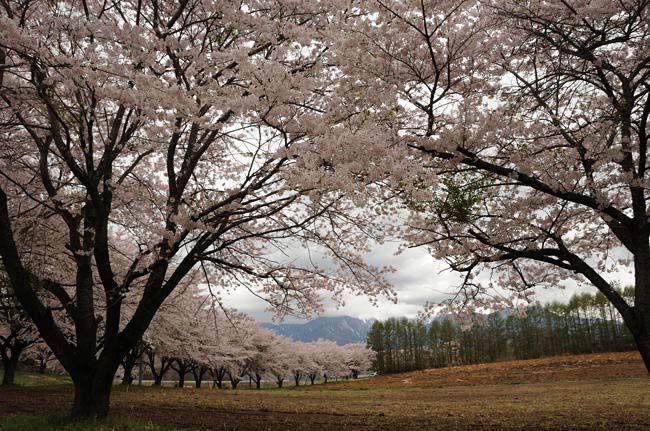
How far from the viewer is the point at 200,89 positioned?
6.17 meters

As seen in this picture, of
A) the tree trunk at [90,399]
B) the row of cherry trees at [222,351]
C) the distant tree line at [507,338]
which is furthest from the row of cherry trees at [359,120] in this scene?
the distant tree line at [507,338]

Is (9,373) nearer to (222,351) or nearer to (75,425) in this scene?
(222,351)

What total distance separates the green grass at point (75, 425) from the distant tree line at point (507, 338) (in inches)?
2405

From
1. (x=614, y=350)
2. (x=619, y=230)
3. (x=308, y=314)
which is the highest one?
(x=619, y=230)

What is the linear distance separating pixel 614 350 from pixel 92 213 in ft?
247

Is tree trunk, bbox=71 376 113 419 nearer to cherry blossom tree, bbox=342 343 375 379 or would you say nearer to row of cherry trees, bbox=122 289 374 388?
row of cherry trees, bbox=122 289 374 388

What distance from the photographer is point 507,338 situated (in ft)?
257

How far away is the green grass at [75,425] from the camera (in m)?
6.99

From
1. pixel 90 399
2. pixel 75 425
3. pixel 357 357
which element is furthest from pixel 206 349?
pixel 357 357

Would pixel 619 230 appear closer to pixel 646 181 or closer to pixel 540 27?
pixel 646 181

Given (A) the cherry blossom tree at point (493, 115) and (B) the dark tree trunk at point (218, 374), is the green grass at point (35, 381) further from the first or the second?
(A) the cherry blossom tree at point (493, 115)

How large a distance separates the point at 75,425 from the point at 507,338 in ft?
272

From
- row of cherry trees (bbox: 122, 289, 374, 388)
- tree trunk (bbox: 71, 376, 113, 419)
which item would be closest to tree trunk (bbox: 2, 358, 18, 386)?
row of cherry trees (bbox: 122, 289, 374, 388)

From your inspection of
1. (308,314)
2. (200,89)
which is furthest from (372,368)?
(200,89)
